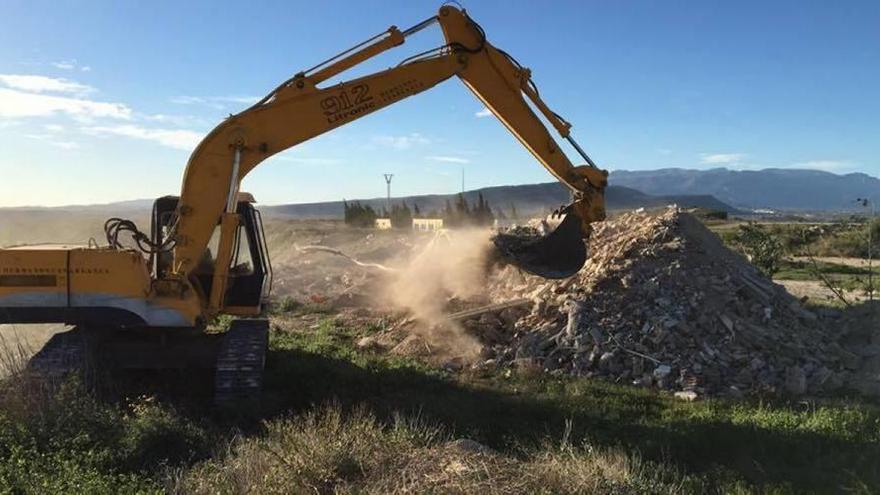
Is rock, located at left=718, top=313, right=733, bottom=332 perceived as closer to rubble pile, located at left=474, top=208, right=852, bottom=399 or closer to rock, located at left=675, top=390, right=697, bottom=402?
rubble pile, located at left=474, top=208, right=852, bottom=399

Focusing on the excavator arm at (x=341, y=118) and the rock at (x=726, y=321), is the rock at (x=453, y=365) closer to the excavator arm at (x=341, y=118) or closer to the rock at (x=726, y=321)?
the excavator arm at (x=341, y=118)

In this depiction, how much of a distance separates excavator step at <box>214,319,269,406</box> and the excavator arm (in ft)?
2.36

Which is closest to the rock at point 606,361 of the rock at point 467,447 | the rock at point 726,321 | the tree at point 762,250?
the rock at point 726,321

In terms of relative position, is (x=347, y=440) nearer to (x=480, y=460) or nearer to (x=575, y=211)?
(x=480, y=460)

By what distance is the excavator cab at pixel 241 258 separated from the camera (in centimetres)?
1045

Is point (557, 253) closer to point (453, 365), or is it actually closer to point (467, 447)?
point (453, 365)

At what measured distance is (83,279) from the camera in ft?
30.5

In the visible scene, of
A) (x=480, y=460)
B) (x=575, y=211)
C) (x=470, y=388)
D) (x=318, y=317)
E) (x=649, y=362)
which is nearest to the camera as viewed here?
(x=480, y=460)

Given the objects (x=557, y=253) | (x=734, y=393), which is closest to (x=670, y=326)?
(x=734, y=393)

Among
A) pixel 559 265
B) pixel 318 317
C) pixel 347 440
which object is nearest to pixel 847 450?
pixel 347 440

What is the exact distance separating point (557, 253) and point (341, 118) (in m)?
4.49

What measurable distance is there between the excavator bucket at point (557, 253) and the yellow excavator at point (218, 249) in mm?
1393

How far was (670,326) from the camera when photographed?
12.1m

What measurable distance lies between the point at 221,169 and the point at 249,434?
3.71 metres
